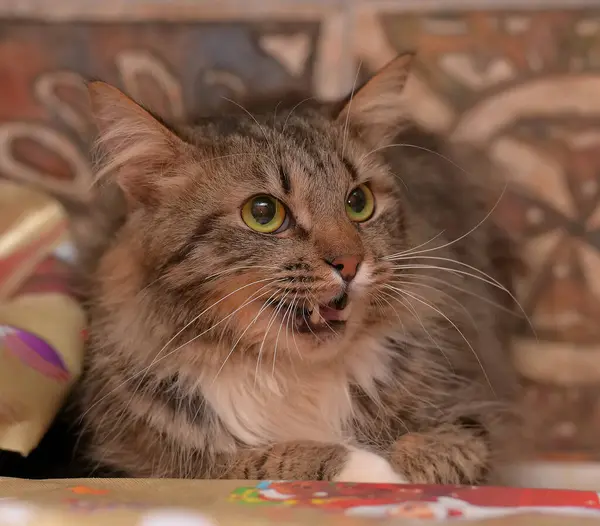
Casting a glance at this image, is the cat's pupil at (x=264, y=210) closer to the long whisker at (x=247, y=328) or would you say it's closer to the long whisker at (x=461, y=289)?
the long whisker at (x=247, y=328)

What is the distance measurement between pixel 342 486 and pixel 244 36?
129 cm

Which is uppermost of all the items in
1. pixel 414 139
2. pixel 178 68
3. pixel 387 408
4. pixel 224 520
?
pixel 178 68

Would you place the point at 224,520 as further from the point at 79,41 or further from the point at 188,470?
the point at 79,41

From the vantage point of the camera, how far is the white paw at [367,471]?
3.53ft

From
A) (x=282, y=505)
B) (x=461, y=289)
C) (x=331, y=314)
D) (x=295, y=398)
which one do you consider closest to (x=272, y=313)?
(x=331, y=314)

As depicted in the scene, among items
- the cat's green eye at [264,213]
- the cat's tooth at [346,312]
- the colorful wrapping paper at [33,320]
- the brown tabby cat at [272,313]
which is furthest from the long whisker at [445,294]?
the colorful wrapping paper at [33,320]

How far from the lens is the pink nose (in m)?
1.09

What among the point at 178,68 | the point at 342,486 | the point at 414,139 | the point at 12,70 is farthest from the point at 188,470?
the point at 12,70

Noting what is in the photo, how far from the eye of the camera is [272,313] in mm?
1117

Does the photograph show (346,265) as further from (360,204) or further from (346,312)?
(360,204)

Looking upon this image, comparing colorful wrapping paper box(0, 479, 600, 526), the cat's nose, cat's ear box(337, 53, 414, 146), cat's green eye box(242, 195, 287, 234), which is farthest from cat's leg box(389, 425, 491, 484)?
cat's ear box(337, 53, 414, 146)

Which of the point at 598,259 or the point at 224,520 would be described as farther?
the point at 598,259

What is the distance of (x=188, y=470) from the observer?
1181mm

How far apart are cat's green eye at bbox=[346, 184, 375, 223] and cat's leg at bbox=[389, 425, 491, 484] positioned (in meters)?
0.41
